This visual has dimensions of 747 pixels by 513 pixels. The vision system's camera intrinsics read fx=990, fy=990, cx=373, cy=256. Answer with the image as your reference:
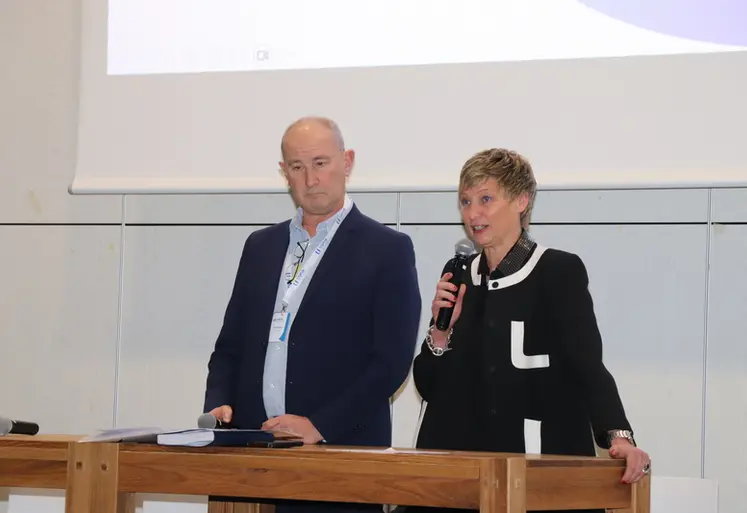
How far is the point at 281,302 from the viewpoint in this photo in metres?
2.69

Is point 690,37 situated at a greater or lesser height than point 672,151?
greater

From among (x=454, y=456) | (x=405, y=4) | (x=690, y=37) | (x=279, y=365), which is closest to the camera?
(x=454, y=456)

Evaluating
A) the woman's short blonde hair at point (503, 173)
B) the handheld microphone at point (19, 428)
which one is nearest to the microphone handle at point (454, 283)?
the woman's short blonde hair at point (503, 173)

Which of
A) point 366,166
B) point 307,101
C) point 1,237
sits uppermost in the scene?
point 307,101

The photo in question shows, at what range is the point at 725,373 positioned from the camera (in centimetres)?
328

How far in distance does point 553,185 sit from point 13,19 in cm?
241

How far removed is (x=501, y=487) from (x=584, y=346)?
0.63 meters

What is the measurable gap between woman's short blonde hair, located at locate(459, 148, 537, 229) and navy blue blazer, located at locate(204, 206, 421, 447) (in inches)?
13.4

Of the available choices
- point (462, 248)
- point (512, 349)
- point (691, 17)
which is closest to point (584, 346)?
point (512, 349)

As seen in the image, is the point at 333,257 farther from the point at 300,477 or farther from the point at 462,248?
the point at 300,477

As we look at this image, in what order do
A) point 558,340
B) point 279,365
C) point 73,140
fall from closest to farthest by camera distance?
point 558,340, point 279,365, point 73,140

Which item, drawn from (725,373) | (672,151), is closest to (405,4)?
(672,151)

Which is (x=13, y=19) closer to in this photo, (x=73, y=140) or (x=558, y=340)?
(x=73, y=140)

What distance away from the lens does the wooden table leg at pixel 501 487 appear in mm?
1712
